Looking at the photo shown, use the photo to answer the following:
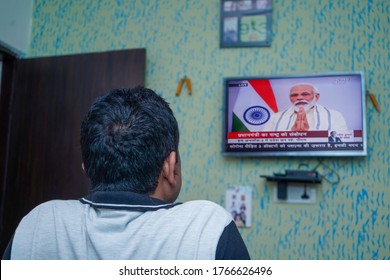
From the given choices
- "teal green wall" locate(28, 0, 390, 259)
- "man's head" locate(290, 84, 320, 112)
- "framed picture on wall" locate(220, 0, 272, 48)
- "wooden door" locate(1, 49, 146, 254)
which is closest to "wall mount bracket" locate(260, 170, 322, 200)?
"teal green wall" locate(28, 0, 390, 259)

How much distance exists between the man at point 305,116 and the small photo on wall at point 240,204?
1.23 ft

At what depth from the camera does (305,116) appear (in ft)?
6.47

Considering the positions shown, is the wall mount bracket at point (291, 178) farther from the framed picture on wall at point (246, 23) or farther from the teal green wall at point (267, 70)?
the framed picture on wall at point (246, 23)

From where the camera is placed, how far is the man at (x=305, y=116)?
1.93m

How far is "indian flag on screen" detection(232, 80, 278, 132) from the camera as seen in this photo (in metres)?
2.02

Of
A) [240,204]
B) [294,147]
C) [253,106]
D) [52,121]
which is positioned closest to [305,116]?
[294,147]

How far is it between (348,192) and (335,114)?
423mm

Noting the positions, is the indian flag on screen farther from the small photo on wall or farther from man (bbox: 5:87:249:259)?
man (bbox: 5:87:249:259)

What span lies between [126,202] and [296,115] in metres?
1.50

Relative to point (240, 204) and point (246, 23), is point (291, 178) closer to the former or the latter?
point (240, 204)

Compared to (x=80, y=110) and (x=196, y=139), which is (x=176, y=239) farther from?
(x=80, y=110)

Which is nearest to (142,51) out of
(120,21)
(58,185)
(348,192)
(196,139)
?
(120,21)

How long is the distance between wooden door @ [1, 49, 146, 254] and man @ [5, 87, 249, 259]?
134cm

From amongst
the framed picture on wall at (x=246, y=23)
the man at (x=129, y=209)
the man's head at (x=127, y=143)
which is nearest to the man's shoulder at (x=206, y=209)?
the man at (x=129, y=209)
